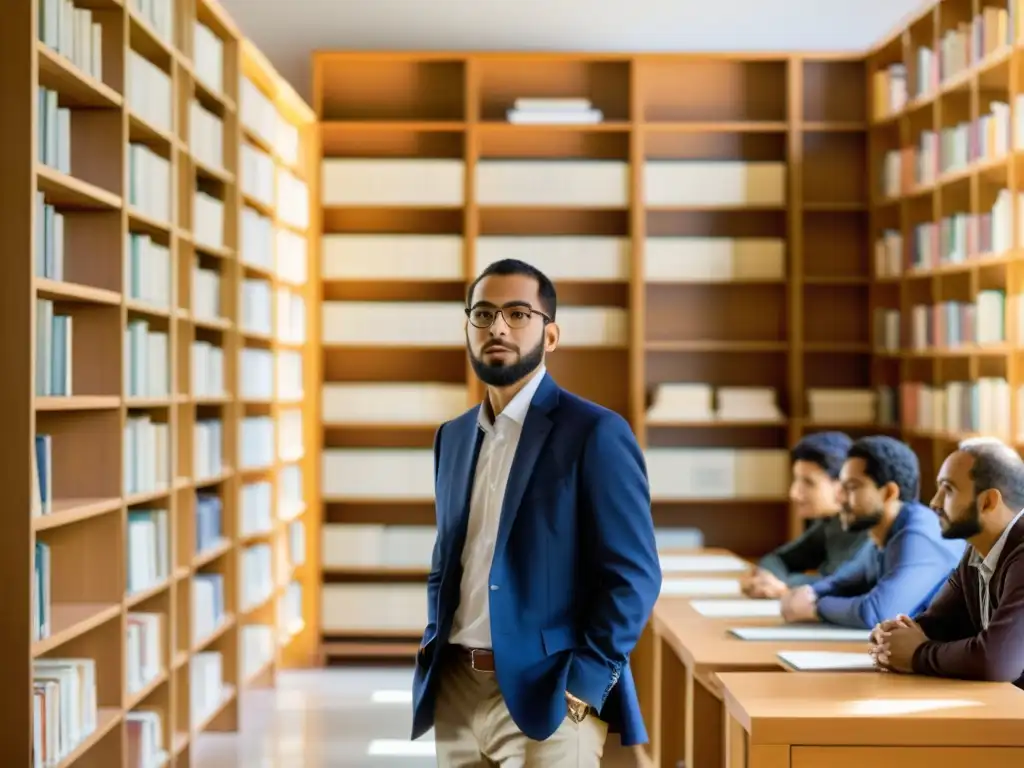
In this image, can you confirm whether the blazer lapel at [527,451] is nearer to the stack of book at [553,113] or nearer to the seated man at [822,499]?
Result: the seated man at [822,499]

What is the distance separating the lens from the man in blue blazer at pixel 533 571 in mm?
2387

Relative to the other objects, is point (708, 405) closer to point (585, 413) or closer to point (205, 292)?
point (205, 292)

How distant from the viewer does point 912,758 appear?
104 inches

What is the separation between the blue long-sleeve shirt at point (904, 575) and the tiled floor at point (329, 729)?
127cm

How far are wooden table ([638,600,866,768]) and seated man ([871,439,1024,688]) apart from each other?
1.30ft

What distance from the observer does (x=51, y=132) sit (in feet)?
12.0

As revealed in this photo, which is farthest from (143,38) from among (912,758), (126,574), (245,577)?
(912,758)

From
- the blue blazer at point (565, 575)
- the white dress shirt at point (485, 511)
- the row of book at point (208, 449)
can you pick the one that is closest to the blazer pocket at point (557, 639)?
the blue blazer at point (565, 575)

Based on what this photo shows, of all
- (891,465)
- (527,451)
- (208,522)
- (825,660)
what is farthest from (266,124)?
(527,451)

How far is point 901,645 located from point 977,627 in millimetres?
198

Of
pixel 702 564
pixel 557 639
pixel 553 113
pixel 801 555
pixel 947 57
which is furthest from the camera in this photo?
pixel 553 113

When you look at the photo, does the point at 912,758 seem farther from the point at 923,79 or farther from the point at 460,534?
the point at 923,79

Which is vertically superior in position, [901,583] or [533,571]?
[533,571]

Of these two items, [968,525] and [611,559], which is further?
[968,525]
